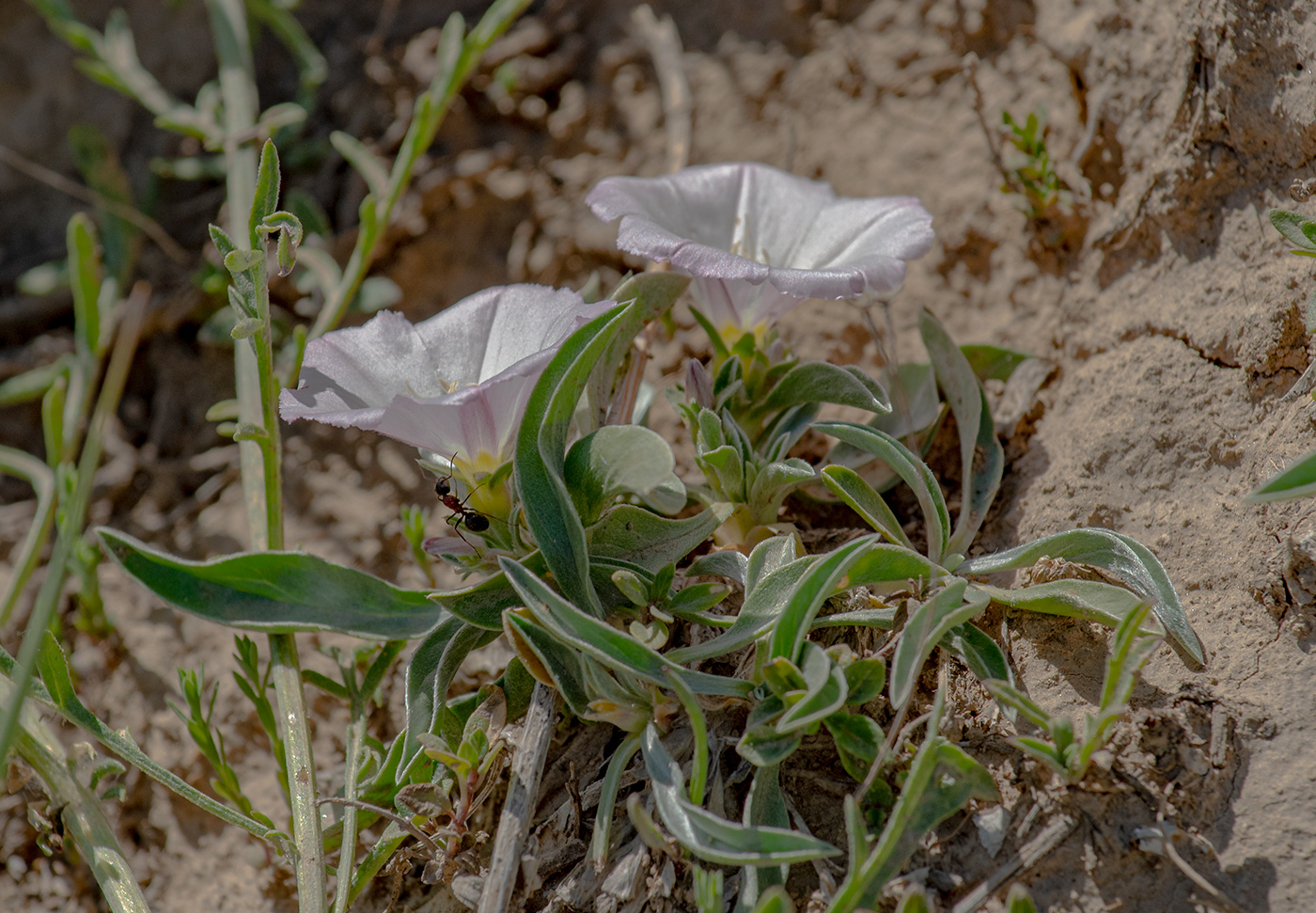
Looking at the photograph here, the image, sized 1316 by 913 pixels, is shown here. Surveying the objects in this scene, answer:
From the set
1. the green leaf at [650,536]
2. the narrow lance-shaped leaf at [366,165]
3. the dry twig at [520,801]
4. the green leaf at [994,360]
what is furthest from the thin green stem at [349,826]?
the green leaf at [994,360]

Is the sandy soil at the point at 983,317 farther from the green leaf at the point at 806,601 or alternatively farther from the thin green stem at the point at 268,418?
the thin green stem at the point at 268,418

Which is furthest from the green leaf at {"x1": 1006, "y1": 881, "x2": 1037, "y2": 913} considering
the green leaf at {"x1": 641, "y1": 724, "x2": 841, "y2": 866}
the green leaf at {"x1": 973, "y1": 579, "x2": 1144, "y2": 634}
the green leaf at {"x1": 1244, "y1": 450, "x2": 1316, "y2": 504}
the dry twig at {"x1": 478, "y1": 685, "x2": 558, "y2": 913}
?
the dry twig at {"x1": 478, "y1": 685, "x2": 558, "y2": 913}

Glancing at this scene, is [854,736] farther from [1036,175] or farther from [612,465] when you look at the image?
[1036,175]

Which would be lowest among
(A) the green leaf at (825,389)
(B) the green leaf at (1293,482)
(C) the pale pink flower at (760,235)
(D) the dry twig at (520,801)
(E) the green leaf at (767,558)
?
(D) the dry twig at (520,801)

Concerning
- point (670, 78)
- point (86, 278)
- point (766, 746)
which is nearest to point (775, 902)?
point (766, 746)

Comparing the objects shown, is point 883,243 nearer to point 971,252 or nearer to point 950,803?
point 971,252
